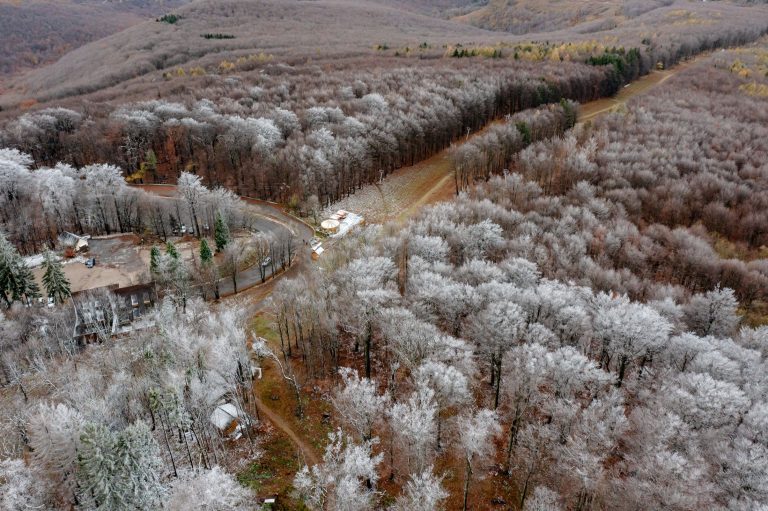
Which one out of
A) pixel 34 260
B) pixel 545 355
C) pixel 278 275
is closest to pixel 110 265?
pixel 34 260

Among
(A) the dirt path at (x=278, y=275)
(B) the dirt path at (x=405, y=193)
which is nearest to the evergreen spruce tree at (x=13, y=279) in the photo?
(A) the dirt path at (x=278, y=275)

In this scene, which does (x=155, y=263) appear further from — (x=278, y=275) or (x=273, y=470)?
(x=273, y=470)

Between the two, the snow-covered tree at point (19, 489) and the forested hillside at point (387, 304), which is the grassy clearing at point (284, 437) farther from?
the snow-covered tree at point (19, 489)

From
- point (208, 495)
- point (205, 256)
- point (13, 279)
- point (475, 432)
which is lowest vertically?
point (208, 495)

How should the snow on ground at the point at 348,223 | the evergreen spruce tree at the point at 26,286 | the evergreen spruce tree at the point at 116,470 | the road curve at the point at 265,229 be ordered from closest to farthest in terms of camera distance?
the evergreen spruce tree at the point at 116,470
the evergreen spruce tree at the point at 26,286
the road curve at the point at 265,229
the snow on ground at the point at 348,223

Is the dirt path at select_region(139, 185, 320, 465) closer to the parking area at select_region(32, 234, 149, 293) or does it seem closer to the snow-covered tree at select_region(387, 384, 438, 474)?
the snow-covered tree at select_region(387, 384, 438, 474)
